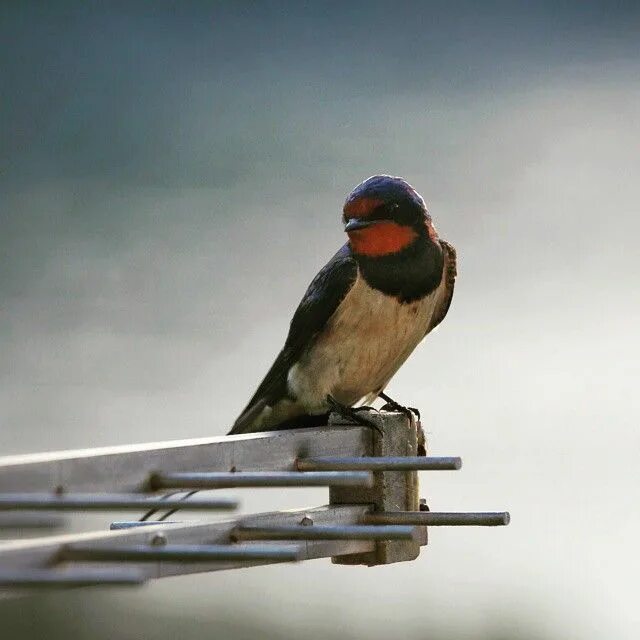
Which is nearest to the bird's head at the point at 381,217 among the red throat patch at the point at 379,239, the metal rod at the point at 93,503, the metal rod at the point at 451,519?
the red throat patch at the point at 379,239

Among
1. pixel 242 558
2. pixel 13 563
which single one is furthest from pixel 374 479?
pixel 13 563

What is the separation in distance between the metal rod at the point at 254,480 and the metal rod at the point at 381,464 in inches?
17.7

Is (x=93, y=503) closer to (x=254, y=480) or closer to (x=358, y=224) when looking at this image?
(x=254, y=480)

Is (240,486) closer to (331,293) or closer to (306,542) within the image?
(306,542)

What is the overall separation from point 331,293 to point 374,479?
1145mm

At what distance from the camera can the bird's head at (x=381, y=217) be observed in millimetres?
5488

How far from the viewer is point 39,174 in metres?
30.0

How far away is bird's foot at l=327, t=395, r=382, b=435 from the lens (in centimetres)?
457

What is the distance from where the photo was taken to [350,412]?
15.8 ft

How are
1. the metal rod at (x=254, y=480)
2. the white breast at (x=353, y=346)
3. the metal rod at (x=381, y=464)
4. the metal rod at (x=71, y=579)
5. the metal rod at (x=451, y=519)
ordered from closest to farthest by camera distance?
the metal rod at (x=71, y=579) → the metal rod at (x=254, y=480) → the metal rod at (x=381, y=464) → the metal rod at (x=451, y=519) → the white breast at (x=353, y=346)

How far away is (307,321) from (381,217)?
401 millimetres

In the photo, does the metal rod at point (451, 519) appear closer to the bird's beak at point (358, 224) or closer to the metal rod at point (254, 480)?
the metal rod at point (254, 480)

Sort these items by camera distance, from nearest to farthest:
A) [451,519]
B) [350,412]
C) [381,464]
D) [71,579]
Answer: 1. [71,579]
2. [381,464]
3. [451,519]
4. [350,412]

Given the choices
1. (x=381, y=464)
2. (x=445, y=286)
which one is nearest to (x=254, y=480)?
(x=381, y=464)
